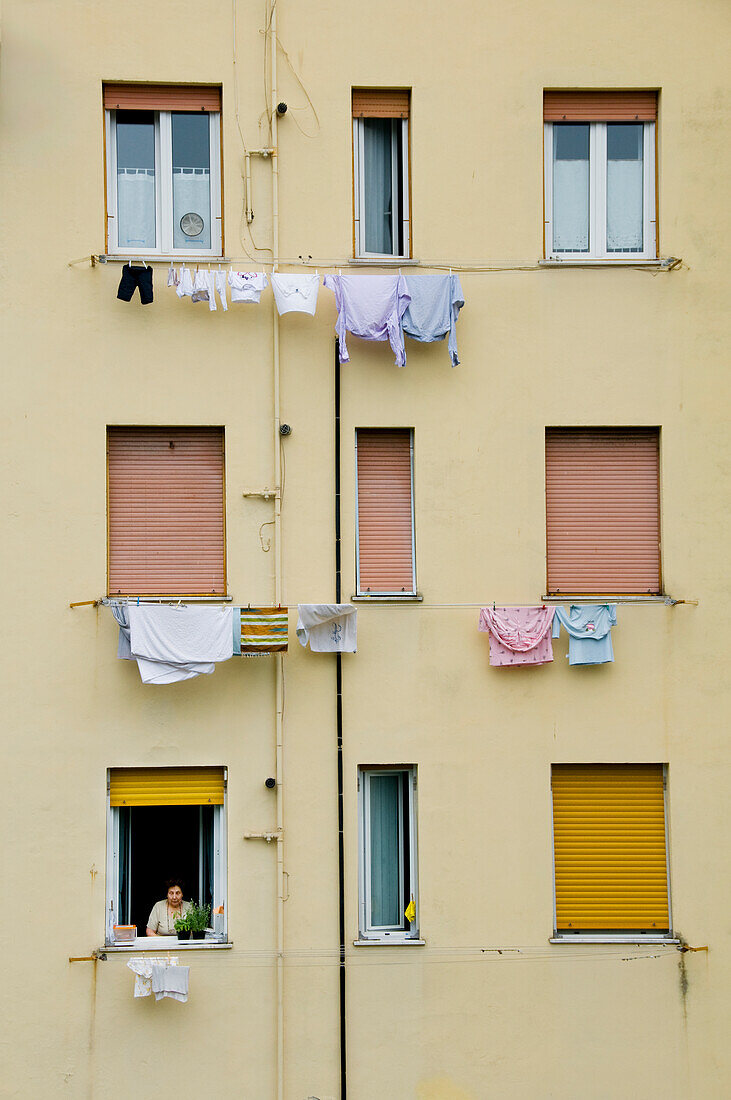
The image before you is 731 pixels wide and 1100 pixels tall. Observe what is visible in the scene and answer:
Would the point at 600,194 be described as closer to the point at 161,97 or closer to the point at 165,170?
the point at 165,170

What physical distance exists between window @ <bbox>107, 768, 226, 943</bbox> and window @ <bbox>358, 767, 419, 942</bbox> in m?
1.51

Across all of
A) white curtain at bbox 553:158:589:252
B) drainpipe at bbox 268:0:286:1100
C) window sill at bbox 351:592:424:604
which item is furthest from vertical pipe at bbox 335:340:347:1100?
white curtain at bbox 553:158:589:252

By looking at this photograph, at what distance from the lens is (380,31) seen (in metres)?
13.2

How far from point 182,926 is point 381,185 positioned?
835 centimetres

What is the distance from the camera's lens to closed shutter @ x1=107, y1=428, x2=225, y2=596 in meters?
13.1

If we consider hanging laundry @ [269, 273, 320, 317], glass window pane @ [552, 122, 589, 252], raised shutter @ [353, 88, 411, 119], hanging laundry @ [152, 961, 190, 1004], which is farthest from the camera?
glass window pane @ [552, 122, 589, 252]

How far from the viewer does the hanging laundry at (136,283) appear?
41.5 ft

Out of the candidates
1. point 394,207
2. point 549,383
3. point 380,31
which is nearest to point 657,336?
point 549,383

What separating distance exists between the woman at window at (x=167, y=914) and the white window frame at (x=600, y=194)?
813 centimetres

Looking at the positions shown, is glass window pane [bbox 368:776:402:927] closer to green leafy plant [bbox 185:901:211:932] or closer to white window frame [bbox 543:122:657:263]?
green leafy plant [bbox 185:901:211:932]

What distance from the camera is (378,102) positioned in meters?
13.4

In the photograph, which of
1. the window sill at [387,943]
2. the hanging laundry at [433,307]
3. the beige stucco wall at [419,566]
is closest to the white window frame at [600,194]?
the beige stucco wall at [419,566]

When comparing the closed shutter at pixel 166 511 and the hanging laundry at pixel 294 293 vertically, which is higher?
the hanging laundry at pixel 294 293

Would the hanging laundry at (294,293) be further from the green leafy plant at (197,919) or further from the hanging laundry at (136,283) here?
the green leafy plant at (197,919)
